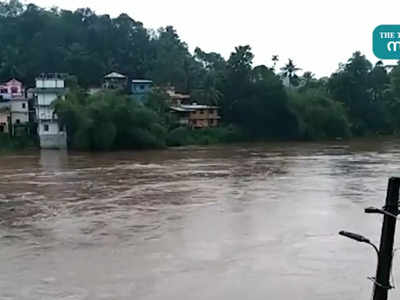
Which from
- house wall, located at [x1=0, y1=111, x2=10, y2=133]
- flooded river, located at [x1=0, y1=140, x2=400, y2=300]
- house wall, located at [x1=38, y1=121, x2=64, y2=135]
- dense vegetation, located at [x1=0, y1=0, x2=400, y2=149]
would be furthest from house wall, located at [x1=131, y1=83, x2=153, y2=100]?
flooded river, located at [x1=0, y1=140, x2=400, y2=300]

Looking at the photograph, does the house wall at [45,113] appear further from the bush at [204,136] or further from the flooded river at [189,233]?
the flooded river at [189,233]

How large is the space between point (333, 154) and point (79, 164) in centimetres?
1053

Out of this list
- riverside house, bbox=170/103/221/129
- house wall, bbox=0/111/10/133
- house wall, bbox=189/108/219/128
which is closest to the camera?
house wall, bbox=0/111/10/133

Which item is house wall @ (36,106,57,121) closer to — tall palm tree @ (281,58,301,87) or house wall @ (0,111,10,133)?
house wall @ (0,111,10,133)

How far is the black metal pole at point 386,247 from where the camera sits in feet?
4.87

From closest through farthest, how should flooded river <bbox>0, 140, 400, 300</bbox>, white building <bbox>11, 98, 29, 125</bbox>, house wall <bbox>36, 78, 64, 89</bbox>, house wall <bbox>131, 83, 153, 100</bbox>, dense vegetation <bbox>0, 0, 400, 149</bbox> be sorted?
flooded river <bbox>0, 140, 400, 300</bbox>
dense vegetation <bbox>0, 0, 400, 149</bbox>
house wall <bbox>36, 78, 64, 89</bbox>
white building <bbox>11, 98, 29, 125</bbox>
house wall <bbox>131, 83, 153, 100</bbox>

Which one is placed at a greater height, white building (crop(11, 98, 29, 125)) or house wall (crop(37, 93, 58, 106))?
house wall (crop(37, 93, 58, 106))

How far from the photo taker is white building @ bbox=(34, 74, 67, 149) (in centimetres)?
2767

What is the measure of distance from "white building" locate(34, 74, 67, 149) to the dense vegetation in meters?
0.95

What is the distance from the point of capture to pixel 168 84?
3434cm

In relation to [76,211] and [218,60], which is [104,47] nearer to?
[218,60]

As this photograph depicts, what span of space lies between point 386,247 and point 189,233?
6.90m

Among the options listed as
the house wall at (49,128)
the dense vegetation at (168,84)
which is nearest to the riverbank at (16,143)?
the house wall at (49,128)

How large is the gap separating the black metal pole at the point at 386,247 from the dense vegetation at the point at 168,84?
24671mm
